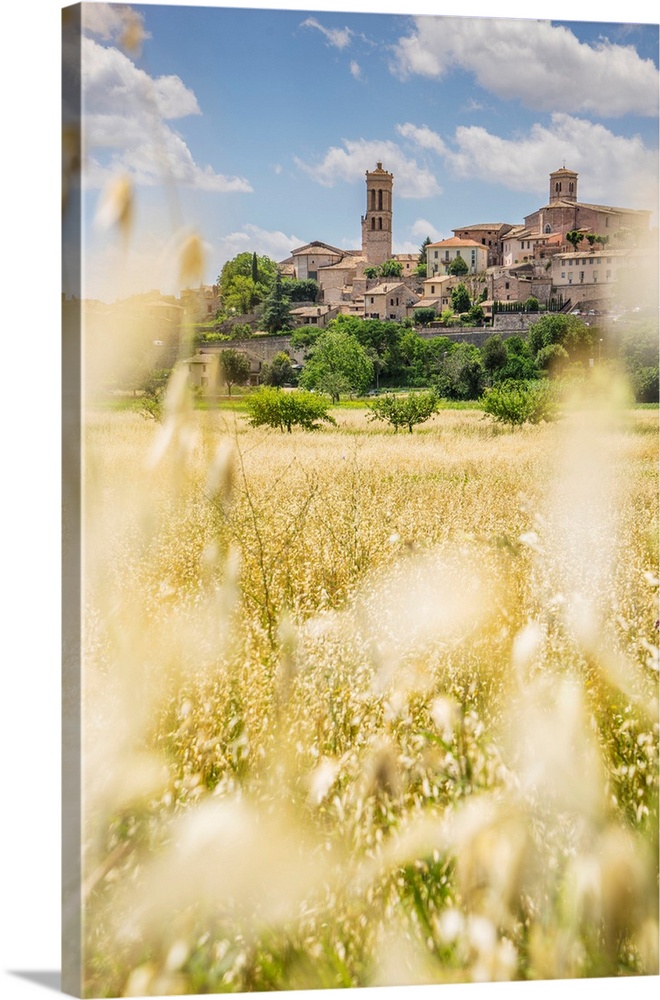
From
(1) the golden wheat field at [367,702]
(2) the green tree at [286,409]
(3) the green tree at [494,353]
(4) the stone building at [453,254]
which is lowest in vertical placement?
(1) the golden wheat field at [367,702]

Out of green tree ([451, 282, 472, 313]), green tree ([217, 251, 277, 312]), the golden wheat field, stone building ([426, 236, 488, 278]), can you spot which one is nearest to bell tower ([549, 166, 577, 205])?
stone building ([426, 236, 488, 278])

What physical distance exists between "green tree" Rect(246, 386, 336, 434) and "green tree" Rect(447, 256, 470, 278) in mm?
505

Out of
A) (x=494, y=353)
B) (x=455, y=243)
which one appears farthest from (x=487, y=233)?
(x=494, y=353)

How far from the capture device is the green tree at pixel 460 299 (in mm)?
2705

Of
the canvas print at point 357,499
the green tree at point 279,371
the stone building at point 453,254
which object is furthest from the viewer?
the stone building at point 453,254

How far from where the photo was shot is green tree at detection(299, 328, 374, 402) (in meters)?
2.63

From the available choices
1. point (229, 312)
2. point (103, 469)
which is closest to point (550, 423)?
point (229, 312)

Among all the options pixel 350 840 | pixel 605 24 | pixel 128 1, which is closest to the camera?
pixel 128 1

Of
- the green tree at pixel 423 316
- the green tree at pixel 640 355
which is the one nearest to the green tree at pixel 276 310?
the green tree at pixel 423 316

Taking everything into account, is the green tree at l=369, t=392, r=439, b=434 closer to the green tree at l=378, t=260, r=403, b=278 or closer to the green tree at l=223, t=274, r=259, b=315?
the green tree at l=378, t=260, r=403, b=278

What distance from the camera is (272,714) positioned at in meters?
2.46

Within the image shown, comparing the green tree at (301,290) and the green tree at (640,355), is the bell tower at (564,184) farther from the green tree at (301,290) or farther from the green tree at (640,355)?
the green tree at (301,290)
